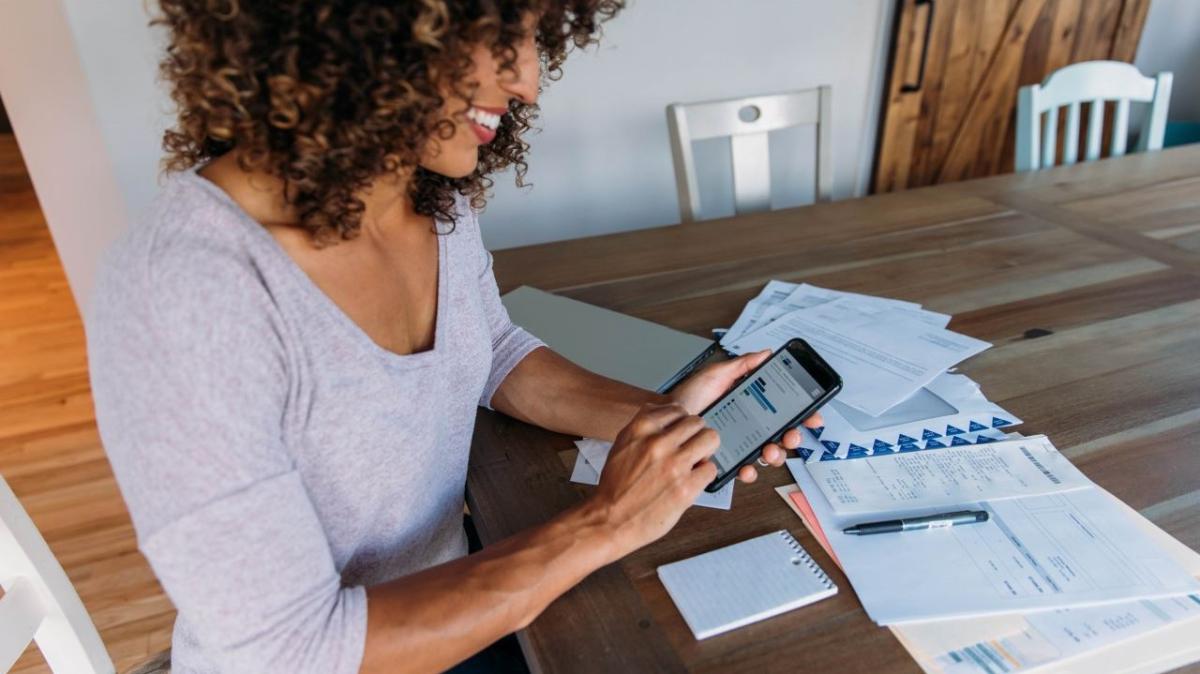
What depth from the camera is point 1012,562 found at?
73cm

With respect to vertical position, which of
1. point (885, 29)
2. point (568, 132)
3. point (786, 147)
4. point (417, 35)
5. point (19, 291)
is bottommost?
point (19, 291)

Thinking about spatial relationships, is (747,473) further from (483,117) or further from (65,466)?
(65,466)

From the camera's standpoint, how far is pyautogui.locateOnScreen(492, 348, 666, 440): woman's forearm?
3.03 ft

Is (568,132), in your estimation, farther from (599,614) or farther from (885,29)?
(599,614)

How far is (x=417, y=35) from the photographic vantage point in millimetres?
568

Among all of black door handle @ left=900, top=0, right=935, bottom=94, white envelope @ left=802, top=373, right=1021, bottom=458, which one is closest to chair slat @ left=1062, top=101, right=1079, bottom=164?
black door handle @ left=900, top=0, right=935, bottom=94

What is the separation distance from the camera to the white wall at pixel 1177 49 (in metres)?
2.90

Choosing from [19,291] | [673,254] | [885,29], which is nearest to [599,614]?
[673,254]

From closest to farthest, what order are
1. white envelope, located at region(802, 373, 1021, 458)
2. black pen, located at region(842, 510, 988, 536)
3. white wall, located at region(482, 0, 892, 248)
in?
black pen, located at region(842, 510, 988, 536)
white envelope, located at region(802, 373, 1021, 458)
white wall, located at region(482, 0, 892, 248)

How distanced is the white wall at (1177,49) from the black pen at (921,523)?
2.93 m

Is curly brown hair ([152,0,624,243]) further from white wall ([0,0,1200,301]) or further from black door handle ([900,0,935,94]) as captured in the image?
black door handle ([900,0,935,94])

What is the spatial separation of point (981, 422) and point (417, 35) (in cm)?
77

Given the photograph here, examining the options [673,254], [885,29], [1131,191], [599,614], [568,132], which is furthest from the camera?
[885,29]

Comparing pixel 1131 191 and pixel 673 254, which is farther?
pixel 1131 191
